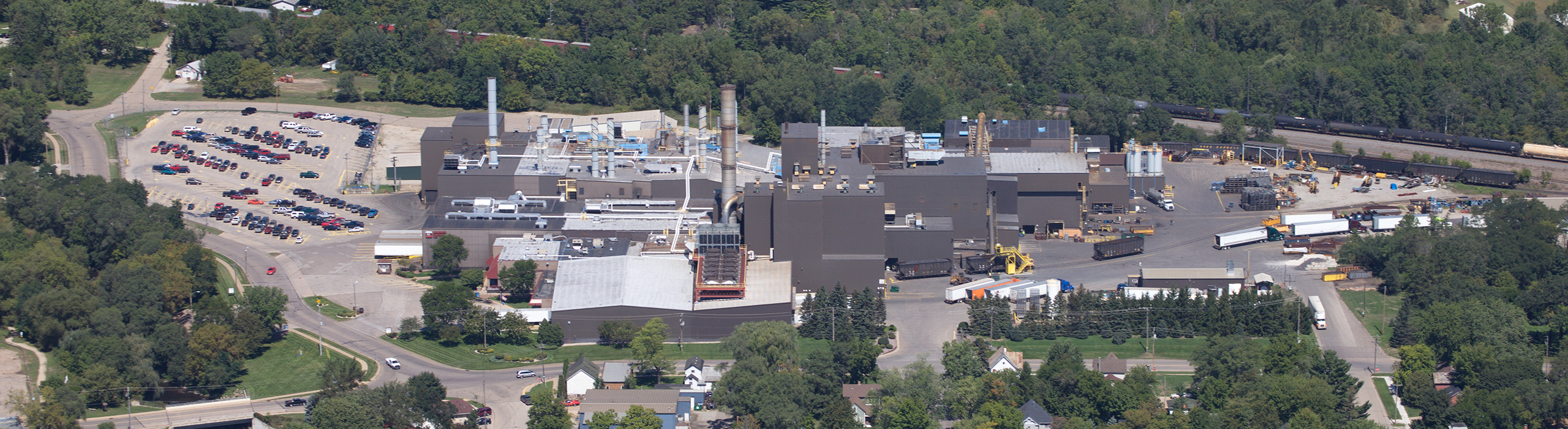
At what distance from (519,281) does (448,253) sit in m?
8.31

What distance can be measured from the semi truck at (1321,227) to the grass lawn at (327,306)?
69.5 meters

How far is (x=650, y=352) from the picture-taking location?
104 m

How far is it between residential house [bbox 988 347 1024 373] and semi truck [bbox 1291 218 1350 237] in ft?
118

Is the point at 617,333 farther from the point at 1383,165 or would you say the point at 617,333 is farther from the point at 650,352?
the point at 1383,165

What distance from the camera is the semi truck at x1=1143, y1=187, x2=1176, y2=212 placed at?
14000 cm

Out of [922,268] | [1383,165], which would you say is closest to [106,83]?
[922,268]

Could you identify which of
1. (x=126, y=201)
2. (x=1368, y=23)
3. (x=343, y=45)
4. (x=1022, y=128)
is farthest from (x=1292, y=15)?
(x=126, y=201)

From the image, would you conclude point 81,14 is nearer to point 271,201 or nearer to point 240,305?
point 271,201

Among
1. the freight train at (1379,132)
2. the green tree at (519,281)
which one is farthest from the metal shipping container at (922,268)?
the freight train at (1379,132)

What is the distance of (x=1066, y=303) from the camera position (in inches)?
4488

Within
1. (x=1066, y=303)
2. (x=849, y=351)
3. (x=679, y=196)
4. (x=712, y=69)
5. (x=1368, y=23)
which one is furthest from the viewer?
(x=1368, y=23)

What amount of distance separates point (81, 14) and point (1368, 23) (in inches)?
5316

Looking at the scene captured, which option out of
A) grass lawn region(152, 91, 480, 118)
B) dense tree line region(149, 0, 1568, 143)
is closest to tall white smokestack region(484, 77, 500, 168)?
grass lawn region(152, 91, 480, 118)

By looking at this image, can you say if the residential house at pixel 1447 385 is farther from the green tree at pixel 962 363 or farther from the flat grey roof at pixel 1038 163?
the flat grey roof at pixel 1038 163
